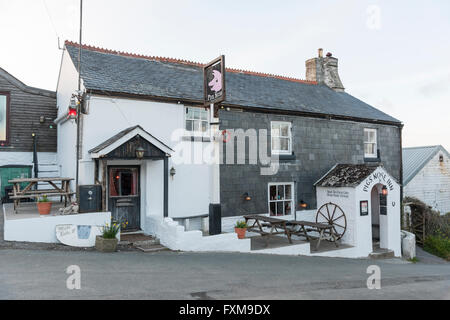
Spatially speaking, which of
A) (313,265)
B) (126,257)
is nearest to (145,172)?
(126,257)

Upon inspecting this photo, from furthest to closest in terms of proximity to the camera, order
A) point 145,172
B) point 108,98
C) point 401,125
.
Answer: point 401,125, point 145,172, point 108,98

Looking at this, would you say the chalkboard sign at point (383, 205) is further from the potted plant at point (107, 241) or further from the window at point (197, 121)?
the potted plant at point (107, 241)

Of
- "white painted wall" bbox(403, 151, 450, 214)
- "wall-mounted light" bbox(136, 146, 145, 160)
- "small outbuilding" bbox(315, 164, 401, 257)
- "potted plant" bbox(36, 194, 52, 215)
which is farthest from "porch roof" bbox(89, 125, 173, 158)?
"white painted wall" bbox(403, 151, 450, 214)

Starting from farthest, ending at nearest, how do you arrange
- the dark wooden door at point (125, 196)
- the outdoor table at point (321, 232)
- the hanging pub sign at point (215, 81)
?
the outdoor table at point (321, 232), the dark wooden door at point (125, 196), the hanging pub sign at point (215, 81)

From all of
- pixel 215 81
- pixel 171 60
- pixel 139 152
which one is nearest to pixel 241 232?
pixel 139 152

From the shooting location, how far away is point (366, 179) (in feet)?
42.9

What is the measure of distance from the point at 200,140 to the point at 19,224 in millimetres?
6078

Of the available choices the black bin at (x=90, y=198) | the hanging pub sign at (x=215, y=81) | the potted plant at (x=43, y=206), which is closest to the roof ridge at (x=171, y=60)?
the hanging pub sign at (x=215, y=81)

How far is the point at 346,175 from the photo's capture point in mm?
13828

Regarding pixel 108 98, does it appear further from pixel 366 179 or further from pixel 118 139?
pixel 366 179

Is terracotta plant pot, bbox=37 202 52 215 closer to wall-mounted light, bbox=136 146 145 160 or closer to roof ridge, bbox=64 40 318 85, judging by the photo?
wall-mounted light, bbox=136 146 145 160

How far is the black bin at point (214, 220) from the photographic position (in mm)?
11922

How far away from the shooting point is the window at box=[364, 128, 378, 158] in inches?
657

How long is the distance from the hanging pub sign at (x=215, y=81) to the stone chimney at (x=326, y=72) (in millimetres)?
10767
